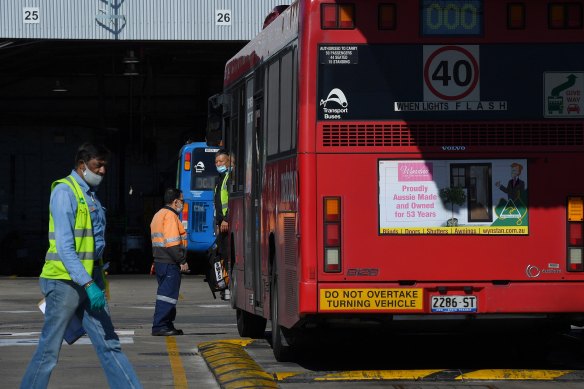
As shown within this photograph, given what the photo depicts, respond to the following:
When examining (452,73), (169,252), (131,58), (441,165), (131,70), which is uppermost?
(131,58)

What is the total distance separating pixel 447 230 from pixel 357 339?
14.9 ft

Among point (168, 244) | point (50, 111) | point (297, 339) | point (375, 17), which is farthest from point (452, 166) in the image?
point (50, 111)

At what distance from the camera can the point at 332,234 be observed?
1204 cm

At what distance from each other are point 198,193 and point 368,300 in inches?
982

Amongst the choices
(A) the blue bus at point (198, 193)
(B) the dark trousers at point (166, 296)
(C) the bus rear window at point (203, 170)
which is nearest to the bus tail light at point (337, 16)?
(B) the dark trousers at point (166, 296)

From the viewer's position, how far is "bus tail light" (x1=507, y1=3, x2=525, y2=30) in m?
12.3

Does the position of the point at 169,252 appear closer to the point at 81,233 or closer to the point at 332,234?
the point at 332,234

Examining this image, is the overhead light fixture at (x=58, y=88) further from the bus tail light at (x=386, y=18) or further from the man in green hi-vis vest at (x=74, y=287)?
the man in green hi-vis vest at (x=74, y=287)

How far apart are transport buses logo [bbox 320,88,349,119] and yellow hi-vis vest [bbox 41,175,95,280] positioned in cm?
300

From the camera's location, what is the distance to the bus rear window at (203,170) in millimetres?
36969

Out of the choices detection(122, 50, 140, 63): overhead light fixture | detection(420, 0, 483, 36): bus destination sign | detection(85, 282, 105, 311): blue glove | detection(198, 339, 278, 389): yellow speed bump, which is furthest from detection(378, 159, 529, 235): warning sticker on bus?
detection(122, 50, 140, 63): overhead light fixture

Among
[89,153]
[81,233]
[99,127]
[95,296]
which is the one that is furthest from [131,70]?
[95,296]

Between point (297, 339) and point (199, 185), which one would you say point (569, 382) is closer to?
point (297, 339)

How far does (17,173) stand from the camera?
50.0 metres
